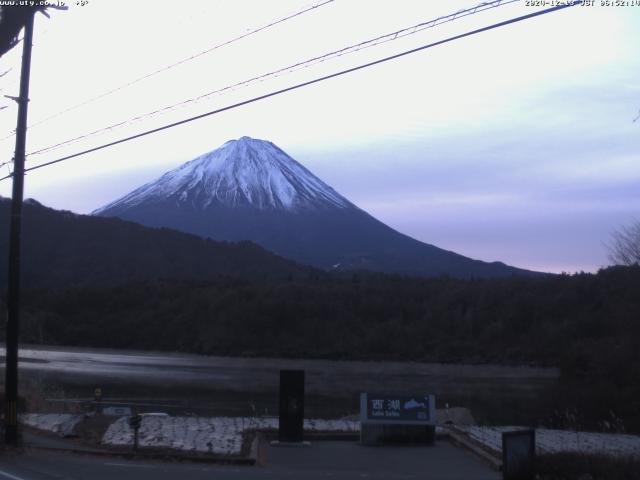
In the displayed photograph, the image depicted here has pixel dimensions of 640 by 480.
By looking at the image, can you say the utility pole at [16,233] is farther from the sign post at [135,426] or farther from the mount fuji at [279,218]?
the mount fuji at [279,218]

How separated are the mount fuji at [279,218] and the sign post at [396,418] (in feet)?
311

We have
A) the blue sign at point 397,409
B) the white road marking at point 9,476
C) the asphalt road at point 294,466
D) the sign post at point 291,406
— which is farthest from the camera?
the blue sign at point 397,409

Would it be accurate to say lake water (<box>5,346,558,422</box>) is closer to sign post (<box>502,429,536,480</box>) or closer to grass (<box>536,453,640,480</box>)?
sign post (<box>502,429,536,480</box>)

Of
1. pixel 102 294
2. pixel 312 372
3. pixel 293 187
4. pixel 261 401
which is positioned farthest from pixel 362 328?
pixel 293 187

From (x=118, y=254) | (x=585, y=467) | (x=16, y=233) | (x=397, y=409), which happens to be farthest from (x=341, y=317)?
(x=585, y=467)

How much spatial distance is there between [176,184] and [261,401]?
338 feet

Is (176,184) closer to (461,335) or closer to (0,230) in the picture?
(0,230)

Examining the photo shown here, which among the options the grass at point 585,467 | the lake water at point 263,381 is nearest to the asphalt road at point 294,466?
the grass at point 585,467

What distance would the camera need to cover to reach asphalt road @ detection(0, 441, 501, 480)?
14664mm

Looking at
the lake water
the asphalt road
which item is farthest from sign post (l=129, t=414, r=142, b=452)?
the lake water

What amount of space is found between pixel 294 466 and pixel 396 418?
10.1 ft

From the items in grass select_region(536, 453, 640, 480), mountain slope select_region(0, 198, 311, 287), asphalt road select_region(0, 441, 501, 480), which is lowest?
asphalt road select_region(0, 441, 501, 480)

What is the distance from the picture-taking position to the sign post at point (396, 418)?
18.2m

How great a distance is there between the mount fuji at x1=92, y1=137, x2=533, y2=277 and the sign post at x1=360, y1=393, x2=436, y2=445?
9466cm
